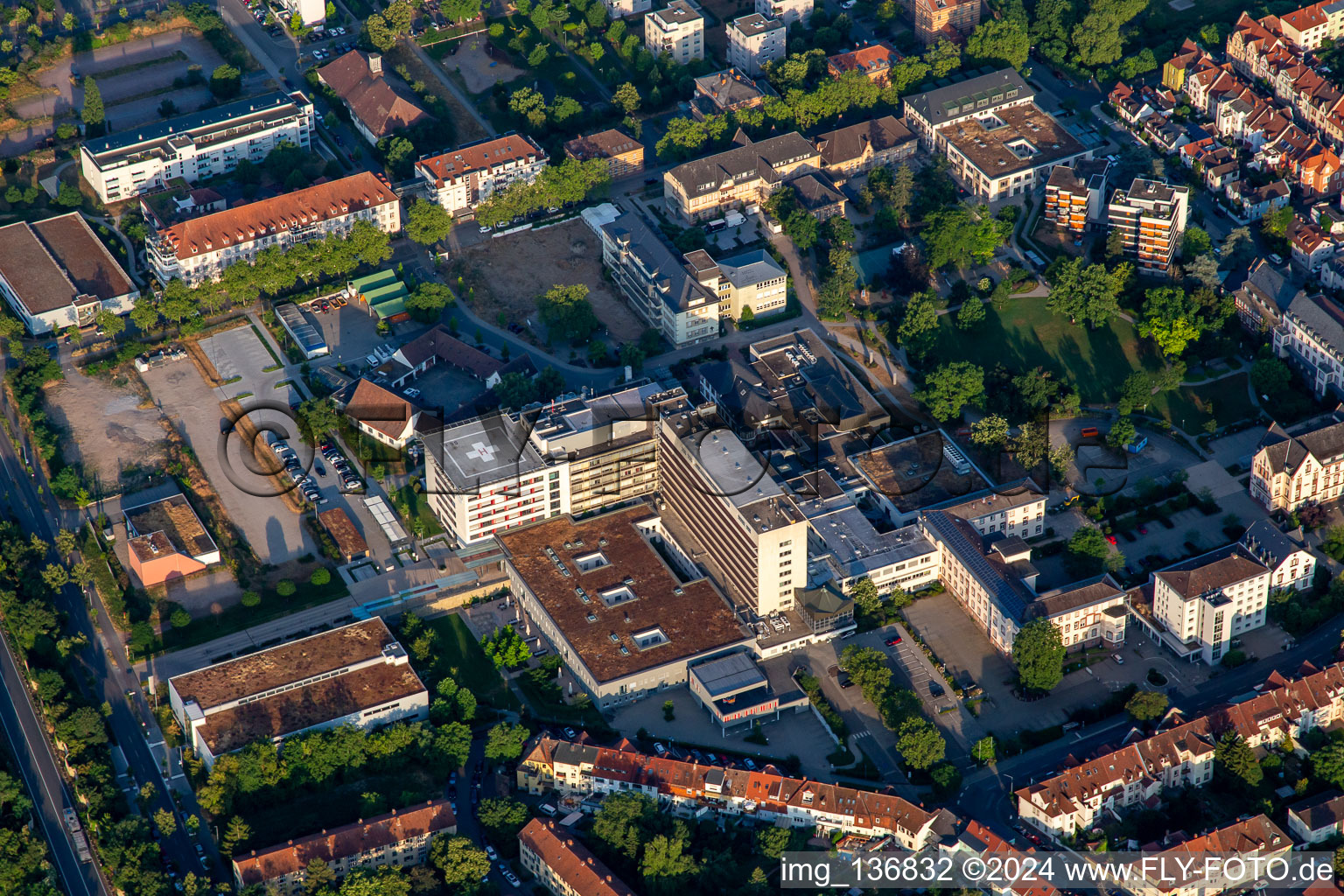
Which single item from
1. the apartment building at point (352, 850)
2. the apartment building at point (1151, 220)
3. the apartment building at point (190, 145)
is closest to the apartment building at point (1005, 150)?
the apartment building at point (1151, 220)

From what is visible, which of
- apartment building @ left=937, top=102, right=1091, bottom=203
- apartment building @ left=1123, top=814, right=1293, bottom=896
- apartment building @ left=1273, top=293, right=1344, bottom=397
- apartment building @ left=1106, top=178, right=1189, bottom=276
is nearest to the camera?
apartment building @ left=1123, top=814, right=1293, bottom=896

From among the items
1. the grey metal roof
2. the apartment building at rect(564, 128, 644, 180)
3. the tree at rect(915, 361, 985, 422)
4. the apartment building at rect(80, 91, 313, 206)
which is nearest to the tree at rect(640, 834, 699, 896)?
the tree at rect(915, 361, 985, 422)

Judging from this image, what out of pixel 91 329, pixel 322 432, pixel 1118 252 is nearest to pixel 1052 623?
pixel 1118 252

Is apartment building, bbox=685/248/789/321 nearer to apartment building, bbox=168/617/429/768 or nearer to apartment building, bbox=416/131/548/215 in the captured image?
apartment building, bbox=416/131/548/215

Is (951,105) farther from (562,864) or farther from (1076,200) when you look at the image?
(562,864)

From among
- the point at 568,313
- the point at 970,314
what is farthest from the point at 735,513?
the point at 970,314

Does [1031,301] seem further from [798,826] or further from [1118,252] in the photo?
[798,826]

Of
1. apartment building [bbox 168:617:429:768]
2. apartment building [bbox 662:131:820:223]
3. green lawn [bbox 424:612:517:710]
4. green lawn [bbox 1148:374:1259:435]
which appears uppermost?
apartment building [bbox 662:131:820:223]
